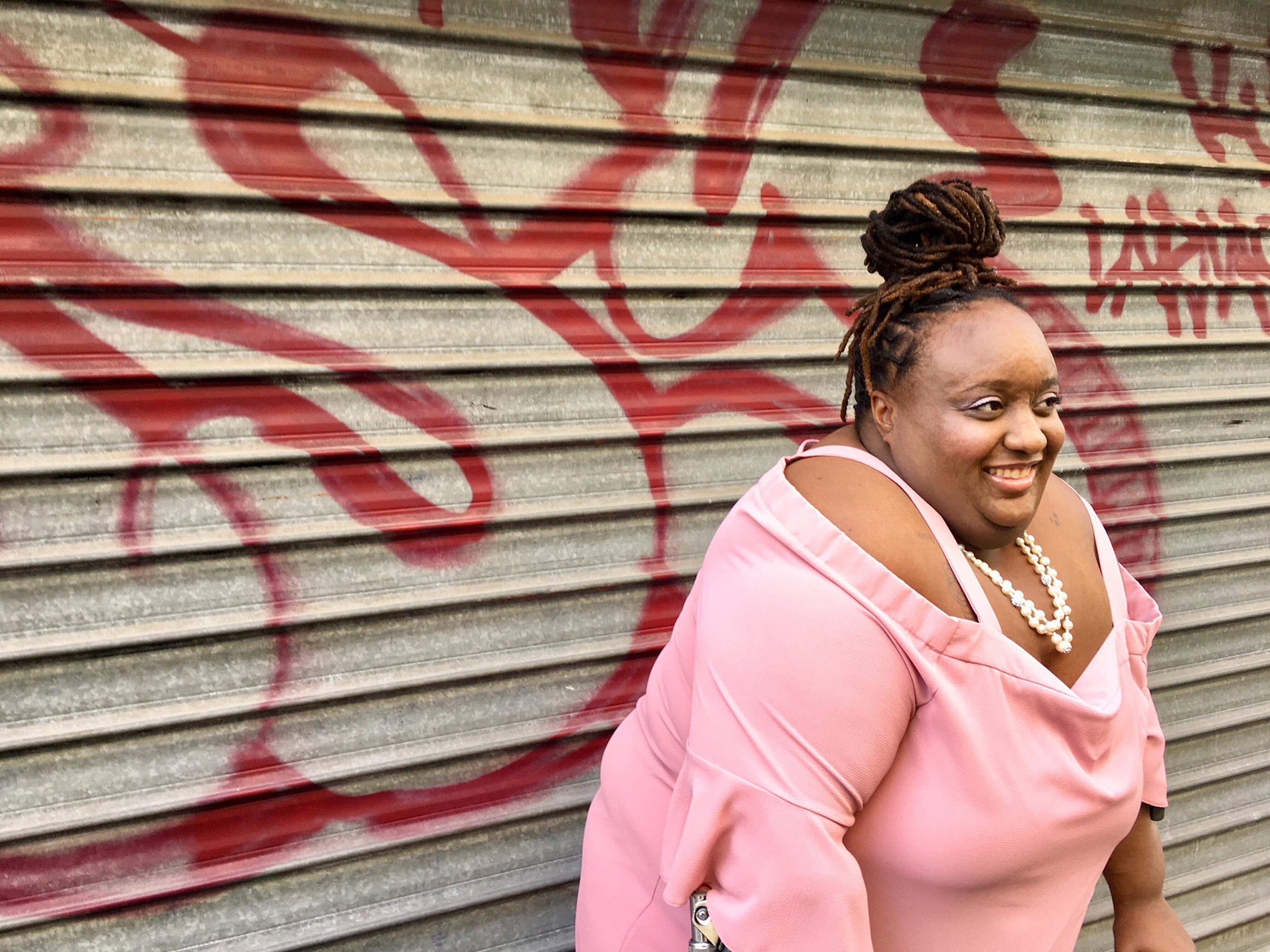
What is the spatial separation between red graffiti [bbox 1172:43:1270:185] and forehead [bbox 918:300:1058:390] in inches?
87.1

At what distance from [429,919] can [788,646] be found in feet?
5.04

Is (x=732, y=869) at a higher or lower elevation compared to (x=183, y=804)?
higher

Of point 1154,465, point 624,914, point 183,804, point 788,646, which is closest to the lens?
point 788,646

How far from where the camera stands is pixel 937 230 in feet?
5.65

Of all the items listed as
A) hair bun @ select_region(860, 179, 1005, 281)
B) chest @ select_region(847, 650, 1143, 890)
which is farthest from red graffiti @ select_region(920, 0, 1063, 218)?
chest @ select_region(847, 650, 1143, 890)

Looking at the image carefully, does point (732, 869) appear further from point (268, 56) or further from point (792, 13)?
point (792, 13)

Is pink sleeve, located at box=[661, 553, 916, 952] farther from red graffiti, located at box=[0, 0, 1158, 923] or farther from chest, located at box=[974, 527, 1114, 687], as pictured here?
red graffiti, located at box=[0, 0, 1158, 923]

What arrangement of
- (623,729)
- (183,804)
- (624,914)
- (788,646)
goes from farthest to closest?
(183,804), (623,729), (624,914), (788,646)

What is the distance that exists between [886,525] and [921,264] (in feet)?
1.57

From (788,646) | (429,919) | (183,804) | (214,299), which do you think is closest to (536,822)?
(429,919)

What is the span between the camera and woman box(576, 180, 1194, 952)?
1489 mm

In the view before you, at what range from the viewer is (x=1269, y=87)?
3.41 meters

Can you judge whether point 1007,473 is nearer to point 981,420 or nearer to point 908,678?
point 981,420

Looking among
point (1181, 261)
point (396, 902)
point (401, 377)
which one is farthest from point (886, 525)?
point (1181, 261)
